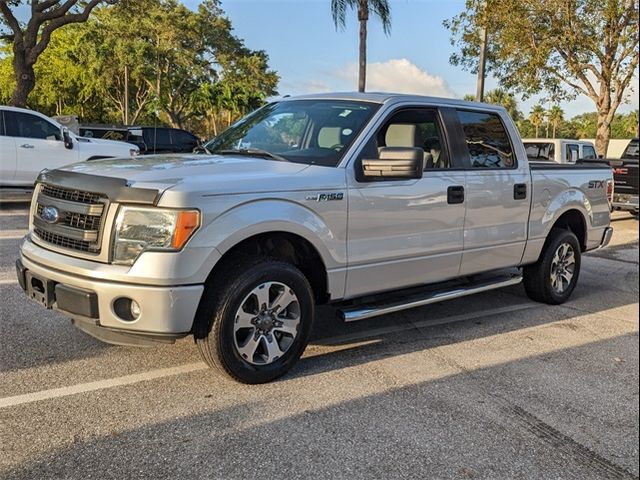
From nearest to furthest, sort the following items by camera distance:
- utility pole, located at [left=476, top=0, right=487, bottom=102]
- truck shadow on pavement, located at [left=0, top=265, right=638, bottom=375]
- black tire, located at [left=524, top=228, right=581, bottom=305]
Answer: truck shadow on pavement, located at [left=0, top=265, right=638, bottom=375], black tire, located at [left=524, top=228, right=581, bottom=305], utility pole, located at [left=476, top=0, right=487, bottom=102]

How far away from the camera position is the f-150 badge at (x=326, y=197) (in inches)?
148

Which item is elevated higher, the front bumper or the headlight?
the headlight

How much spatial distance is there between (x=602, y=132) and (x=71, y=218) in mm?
18794

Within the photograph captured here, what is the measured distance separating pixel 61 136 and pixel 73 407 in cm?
946

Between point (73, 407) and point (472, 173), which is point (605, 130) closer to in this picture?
point (472, 173)

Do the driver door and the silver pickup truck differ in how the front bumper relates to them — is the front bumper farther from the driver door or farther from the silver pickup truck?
the driver door

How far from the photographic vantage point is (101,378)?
367 centimetres

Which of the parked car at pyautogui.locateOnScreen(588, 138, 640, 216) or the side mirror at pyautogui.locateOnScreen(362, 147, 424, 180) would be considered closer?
the side mirror at pyautogui.locateOnScreen(362, 147, 424, 180)

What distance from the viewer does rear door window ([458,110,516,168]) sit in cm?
502

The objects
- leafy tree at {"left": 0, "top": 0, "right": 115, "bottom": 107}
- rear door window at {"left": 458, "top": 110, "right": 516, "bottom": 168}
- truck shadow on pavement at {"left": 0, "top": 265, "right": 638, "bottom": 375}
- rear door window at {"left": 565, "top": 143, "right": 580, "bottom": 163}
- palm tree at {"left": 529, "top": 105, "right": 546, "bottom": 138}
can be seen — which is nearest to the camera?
truck shadow on pavement at {"left": 0, "top": 265, "right": 638, "bottom": 375}

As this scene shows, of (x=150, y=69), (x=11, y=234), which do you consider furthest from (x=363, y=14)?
(x=150, y=69)

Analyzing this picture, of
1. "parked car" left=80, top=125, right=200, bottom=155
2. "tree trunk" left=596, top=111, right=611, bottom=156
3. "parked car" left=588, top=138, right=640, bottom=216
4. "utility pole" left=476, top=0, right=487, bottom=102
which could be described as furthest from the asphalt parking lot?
"tree trunk" left=596, top=111, right=611, bottom=156

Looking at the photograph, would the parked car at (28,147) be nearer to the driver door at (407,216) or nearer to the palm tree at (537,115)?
the driver door at (407,216)

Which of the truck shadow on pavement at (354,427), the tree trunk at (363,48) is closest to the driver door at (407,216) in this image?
the truck shadow on pavement at (354,427)
